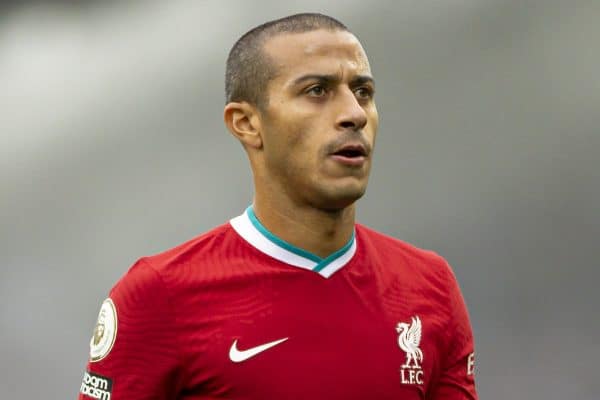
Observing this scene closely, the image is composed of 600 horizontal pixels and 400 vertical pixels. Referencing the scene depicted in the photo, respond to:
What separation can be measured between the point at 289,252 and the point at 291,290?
0.07 meters

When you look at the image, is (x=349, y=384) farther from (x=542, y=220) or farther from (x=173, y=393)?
(x=542, y=220)

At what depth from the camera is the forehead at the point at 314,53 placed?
3.92 feet

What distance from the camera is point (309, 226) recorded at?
1224 millimetres

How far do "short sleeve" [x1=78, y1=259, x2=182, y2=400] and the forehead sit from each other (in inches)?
15.5

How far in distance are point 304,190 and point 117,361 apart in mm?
387

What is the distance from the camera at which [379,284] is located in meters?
1.27

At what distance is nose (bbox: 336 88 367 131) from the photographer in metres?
1.17

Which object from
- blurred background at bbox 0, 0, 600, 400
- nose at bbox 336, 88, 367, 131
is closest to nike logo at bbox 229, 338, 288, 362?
nose at bbox 336, 88, 367, 131

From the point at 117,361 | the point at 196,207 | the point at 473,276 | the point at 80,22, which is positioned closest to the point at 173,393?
the point at 117,361

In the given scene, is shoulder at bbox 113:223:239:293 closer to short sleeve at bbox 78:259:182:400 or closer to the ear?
short sleeve at bbox 78:259:182:400

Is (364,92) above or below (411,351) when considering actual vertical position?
above

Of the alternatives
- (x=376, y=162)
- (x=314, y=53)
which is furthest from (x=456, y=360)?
(x=376, y=162)

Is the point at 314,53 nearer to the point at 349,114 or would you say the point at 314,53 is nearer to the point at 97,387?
the point at 349,114

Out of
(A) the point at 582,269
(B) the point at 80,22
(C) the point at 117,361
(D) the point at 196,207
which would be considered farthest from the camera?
(B) the point at 80,22
